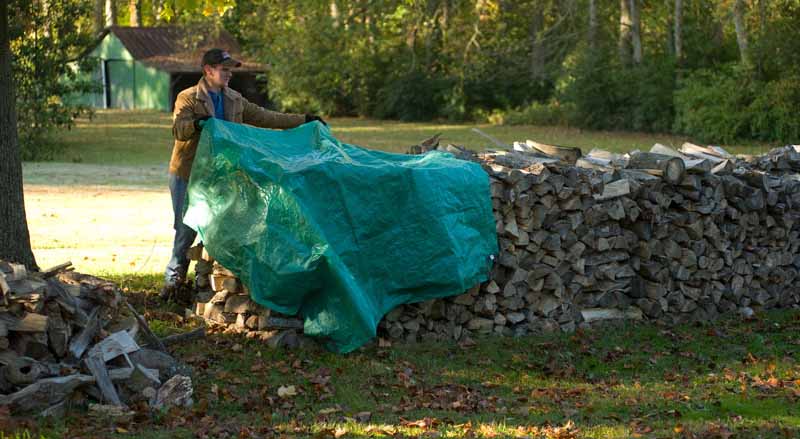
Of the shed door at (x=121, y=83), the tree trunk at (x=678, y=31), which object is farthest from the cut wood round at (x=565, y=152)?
the shed door at (x=121, y=83)

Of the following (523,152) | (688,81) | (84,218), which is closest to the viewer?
(523,152)

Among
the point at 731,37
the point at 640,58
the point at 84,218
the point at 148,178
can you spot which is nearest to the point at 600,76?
the point at 640,58

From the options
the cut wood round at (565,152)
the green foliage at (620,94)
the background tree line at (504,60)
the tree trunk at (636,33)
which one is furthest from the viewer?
the tree trunk at (636,33)

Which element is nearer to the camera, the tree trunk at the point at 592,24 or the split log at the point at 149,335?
the split log at the point at 149,335

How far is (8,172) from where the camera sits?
7.76 metres

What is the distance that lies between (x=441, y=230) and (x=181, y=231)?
6.55 feet

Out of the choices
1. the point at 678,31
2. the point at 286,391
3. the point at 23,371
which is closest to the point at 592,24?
the point at 678,31

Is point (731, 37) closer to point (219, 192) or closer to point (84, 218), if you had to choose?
point (84, 218)

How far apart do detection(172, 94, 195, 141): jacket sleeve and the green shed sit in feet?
128

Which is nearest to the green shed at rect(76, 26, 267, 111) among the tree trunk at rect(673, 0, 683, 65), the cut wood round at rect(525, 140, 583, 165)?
the tree trunk at rect(673, 0, 683, 65)

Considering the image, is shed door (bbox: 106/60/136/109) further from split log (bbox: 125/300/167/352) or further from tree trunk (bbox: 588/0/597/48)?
Answer: split log (bbox: 125/300/167/352)

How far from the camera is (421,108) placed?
45094 millimetres

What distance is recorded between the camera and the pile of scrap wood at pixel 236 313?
7.26m

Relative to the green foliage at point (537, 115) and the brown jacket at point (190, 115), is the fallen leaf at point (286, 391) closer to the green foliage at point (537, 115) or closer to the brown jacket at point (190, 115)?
the brown jacket at point (190, 115)
